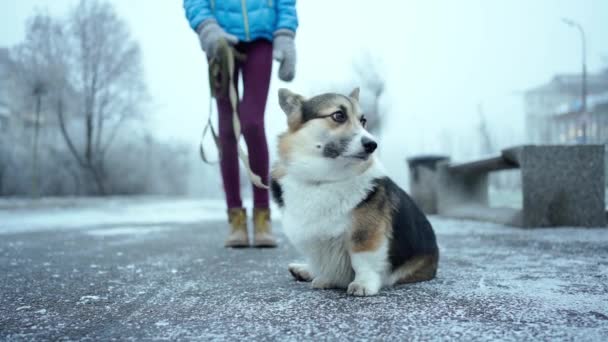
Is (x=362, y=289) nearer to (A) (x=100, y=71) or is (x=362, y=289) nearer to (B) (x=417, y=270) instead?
(B) (x=417, y=270)

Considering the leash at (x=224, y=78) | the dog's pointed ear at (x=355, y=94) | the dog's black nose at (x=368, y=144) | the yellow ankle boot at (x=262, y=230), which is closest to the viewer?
the dog's black nose at (x=368, y=144)

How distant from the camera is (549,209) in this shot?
5031 mm

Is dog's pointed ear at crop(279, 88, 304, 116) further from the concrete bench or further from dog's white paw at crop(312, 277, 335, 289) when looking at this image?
the concrete bench

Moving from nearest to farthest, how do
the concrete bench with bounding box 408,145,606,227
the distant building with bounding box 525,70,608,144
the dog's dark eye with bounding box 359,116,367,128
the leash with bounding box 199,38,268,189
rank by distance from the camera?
the dog's dark eye with bounding box 359,116,367,128 → the leash with bounding box 199,38,268,189 → the concrete bench with bounding box 408,145,606,227 → the distant building with bounding box 525,70,608,144

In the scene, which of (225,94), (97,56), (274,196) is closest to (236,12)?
(225,94)

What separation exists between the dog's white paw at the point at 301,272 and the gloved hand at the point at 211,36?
2017 mm

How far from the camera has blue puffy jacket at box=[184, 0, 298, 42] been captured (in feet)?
13.1

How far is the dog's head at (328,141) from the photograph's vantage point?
222 cm

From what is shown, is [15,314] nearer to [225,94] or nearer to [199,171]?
[225,94]

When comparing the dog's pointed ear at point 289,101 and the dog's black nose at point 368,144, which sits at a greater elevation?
the dog's pointed ear at point 289,101

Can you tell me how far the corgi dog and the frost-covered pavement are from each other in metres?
0.12

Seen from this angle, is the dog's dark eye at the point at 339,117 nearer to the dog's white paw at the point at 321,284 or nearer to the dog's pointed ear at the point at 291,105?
the dog's pointed ear at the point at 291,105

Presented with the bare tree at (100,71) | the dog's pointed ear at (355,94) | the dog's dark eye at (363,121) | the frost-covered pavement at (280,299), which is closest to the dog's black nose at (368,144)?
the dog's dark eye at (363,121)

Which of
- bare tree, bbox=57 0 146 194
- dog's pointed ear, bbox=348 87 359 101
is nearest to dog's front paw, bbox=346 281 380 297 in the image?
dog's pointed ear, bbox=348 87 359 101
